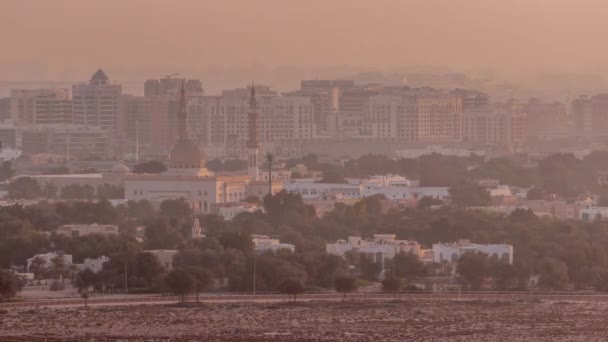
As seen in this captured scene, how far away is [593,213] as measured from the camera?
67.9m

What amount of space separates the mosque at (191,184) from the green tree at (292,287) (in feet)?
68.5

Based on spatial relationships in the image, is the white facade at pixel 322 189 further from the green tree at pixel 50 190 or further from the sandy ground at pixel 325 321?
the sandy ground at pixel 325 321

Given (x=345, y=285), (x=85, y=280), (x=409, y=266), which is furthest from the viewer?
(x=409, y=266)

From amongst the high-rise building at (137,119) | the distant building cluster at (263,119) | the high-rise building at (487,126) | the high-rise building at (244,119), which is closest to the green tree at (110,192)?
the distant building cluster at (263,119)

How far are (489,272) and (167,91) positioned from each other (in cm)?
6367

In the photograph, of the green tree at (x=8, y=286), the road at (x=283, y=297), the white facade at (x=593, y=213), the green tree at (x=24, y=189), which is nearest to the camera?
the road at (x=283, y=297)

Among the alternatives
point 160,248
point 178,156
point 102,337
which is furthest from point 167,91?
point 102,337

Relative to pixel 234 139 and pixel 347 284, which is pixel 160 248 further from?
pixel 234 139

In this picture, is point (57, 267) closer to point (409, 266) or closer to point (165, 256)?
point (165, 256)

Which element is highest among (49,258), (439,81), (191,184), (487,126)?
(439,81)

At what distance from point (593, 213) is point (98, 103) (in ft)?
156

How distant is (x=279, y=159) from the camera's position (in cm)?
9838

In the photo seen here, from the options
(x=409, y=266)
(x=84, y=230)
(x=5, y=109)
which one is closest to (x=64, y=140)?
(x=5, y=109)

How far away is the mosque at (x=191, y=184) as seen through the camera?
70.8 metres
